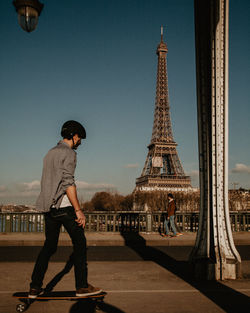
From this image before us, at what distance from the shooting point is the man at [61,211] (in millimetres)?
3656

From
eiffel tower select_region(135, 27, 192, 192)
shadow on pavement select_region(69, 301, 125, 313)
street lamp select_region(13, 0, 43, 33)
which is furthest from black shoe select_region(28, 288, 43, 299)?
eiffel tower select_region(135, 27, 192, 192)

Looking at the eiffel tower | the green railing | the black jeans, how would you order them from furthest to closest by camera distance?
the eiffel tower, the green railing, the black jeans

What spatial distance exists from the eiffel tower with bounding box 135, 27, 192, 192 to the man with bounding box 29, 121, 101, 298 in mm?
69668

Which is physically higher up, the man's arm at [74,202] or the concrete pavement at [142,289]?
the man's arm at [74,202]

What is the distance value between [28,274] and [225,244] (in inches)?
114

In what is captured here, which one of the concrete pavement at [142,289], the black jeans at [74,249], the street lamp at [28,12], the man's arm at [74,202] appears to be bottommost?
the concrete pavement at [142,289]

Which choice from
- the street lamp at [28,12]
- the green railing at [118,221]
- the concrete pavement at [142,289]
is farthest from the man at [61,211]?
the green railing at [118,221]

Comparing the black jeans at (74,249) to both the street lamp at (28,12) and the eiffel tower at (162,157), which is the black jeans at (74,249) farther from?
the eiffel tower at (162,157)

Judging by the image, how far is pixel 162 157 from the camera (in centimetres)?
7706

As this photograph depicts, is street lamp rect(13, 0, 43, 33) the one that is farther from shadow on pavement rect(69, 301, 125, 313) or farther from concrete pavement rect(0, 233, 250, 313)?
shadow on pavement rect(69, 301, 125, 313)

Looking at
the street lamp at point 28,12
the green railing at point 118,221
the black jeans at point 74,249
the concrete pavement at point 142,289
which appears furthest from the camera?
the green railing at point 118,221

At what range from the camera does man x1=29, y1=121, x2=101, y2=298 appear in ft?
12.0

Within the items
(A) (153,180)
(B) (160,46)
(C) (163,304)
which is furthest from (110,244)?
(B) (160,46)

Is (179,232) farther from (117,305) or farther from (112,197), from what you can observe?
(112,197)
